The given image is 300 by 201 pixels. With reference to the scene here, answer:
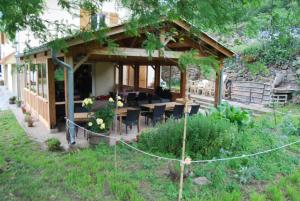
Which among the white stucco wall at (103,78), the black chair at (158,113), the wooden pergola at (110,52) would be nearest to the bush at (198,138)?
the wooden pergola at (110,52)

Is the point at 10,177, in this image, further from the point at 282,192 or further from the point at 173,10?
the point at 282,192

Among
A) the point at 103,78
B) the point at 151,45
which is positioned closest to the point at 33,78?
the point at 103,78

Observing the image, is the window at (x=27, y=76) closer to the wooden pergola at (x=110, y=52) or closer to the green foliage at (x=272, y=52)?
the wooden pergola at (x=110, y=52)

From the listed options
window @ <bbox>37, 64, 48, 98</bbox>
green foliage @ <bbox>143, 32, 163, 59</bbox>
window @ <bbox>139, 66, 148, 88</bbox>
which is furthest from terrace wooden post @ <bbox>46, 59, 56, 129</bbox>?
window @ <bbox>139, 66, 148, 88</bbox>

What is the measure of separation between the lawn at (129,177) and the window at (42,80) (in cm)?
325

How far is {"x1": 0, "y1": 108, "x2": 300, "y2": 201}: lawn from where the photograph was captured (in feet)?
13.7

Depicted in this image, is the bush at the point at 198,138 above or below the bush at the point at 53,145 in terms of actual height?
above

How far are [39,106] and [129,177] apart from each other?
646 centimetres

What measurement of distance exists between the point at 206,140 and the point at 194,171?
1.03 m

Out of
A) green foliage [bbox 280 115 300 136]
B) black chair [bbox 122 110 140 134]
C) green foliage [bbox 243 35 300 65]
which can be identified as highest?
green foliage [bbox 243 35 300 65]

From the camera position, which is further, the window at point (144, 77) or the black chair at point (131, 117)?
the window at point (144, 77)

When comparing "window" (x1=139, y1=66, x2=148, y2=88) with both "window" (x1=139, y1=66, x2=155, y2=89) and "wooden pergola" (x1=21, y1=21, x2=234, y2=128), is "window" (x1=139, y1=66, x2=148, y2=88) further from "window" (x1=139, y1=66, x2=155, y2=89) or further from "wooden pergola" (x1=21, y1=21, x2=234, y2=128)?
"wooden pergola" (x1=21, y1=21, x2=234, y2=128)

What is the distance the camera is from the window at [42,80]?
29.8ft

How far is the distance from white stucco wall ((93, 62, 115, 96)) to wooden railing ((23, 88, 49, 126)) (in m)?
3.09
